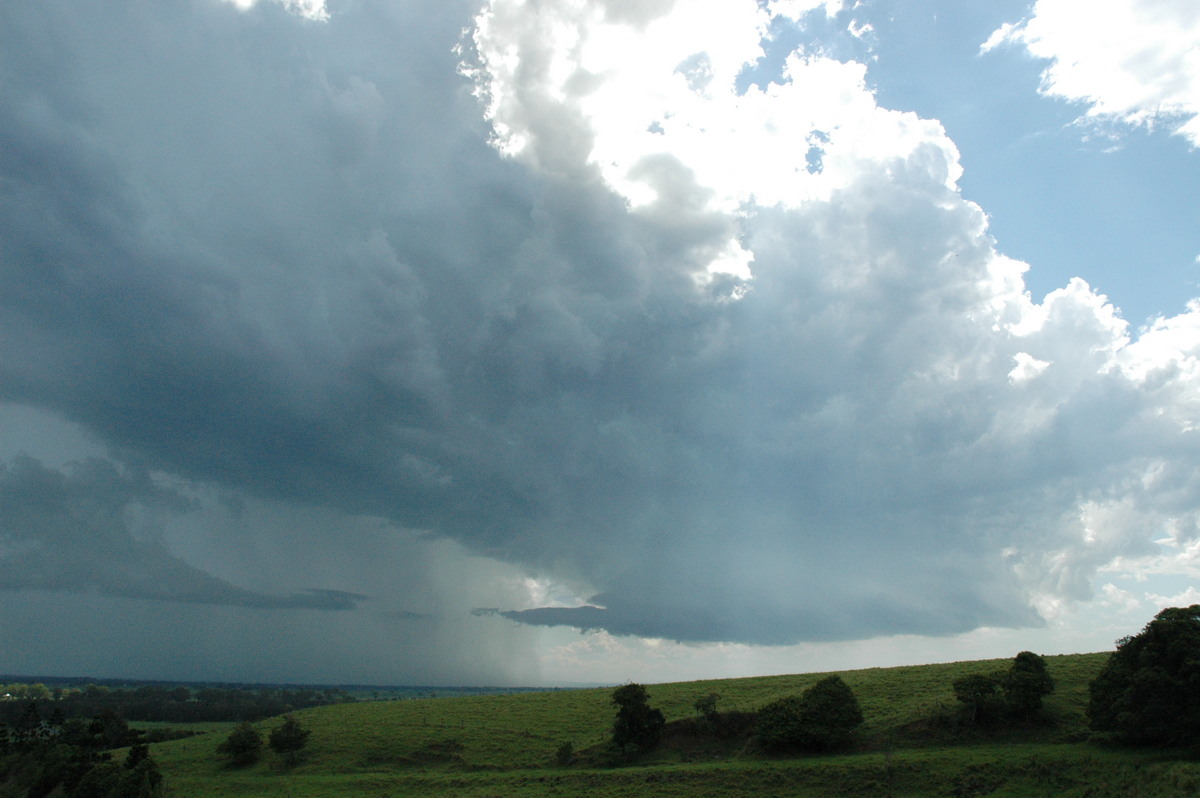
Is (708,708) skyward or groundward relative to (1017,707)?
groundward

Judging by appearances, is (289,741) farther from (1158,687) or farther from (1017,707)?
(1158,687)

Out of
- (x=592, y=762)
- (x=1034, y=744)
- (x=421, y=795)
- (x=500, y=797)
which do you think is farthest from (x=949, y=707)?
(x=421, y=795)

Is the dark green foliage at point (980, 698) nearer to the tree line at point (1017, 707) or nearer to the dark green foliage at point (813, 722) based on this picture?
the tree line at point (1017, 707)

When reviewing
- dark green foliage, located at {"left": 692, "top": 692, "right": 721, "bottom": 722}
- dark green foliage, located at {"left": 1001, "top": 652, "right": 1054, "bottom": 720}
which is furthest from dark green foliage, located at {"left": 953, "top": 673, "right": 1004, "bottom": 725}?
dark green foliage, located at {"left": 692, "top": 692, "right": 721, "bottom": 722}

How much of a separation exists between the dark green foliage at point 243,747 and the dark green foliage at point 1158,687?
9902 centimetres

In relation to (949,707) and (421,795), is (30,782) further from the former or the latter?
(949,707)

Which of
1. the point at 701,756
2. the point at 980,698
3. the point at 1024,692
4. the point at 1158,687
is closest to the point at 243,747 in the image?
the point at 701,756

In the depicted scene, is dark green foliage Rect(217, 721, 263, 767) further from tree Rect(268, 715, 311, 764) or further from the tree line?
the tree line

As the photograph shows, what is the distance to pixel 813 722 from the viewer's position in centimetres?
7144

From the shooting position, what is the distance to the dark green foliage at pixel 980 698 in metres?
68.9

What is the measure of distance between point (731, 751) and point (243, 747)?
2597 inches

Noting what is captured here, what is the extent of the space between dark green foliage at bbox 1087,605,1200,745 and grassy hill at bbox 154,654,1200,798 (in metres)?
2.61

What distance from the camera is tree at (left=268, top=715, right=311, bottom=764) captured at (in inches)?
3548

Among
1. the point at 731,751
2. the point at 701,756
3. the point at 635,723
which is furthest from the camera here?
the point at 635,723
